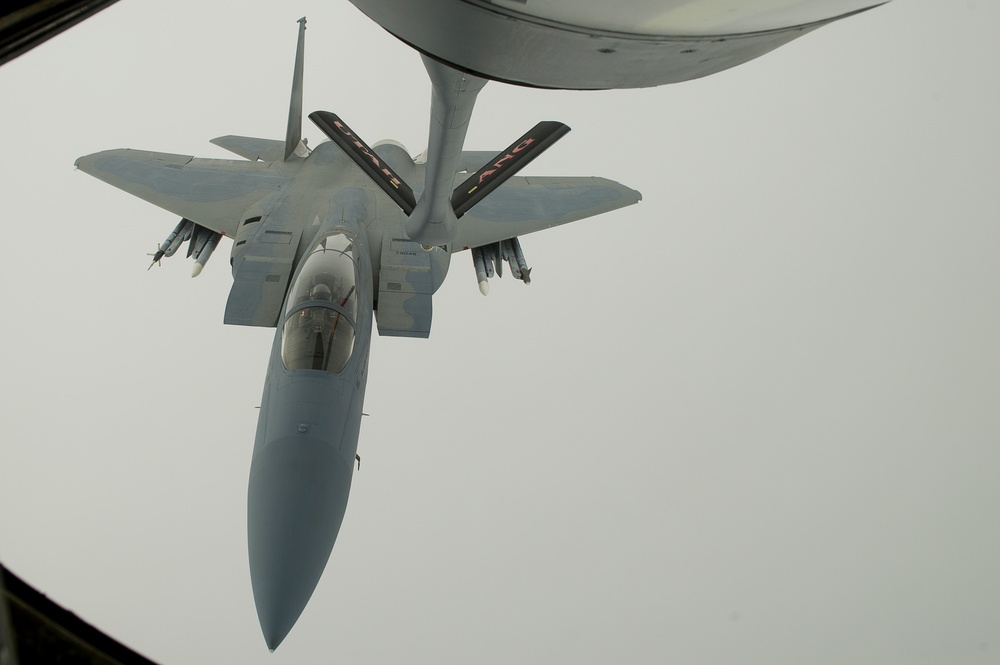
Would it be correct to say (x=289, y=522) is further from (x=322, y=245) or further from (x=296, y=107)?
(x=296, y=107)

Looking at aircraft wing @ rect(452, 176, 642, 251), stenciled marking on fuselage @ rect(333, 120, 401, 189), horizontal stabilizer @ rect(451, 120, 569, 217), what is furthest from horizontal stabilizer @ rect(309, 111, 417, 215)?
aircraft wing @ rect(452, 176, 642, 251)

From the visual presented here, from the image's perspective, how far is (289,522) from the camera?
7.06 metres

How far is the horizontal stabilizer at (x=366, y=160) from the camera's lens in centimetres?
749

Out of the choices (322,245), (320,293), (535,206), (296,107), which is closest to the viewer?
(320,293)

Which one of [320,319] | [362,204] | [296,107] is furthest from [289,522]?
[296,107]

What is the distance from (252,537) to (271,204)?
18.1 feet

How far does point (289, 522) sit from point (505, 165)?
3.89 m

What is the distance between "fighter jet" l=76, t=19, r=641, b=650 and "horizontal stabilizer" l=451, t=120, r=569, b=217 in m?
0.02

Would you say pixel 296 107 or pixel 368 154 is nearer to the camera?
pixel 368 154

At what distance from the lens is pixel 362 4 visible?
2.97 metres

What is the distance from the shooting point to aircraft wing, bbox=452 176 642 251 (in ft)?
39.0

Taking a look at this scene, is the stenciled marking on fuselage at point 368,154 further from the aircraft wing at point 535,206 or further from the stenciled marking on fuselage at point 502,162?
the aircraft wing at point 535,206

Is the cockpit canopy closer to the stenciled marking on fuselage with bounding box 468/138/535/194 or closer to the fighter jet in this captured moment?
the fighter jet

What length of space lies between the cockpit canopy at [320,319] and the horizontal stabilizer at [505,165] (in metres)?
1.70
